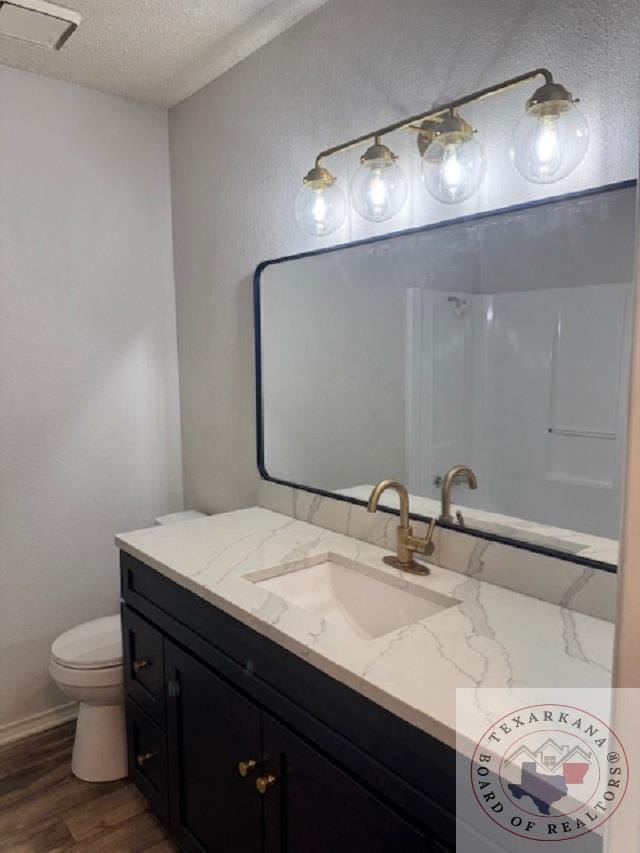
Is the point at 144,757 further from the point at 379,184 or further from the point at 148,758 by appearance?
the point at 379,184

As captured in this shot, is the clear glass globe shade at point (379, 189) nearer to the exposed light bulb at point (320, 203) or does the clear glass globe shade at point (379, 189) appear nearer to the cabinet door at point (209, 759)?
the exposed light bulb at point (320, 203)

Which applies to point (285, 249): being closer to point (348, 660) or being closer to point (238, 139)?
point (238, 139)

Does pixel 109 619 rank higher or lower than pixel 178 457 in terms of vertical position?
lower

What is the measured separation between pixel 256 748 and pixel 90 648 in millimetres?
1003

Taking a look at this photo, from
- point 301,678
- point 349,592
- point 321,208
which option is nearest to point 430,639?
point 301,678

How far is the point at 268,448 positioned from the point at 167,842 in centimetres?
129

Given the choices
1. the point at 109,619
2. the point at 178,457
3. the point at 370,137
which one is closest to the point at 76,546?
the point at 109,619

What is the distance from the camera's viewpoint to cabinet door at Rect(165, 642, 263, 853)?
1.35 m

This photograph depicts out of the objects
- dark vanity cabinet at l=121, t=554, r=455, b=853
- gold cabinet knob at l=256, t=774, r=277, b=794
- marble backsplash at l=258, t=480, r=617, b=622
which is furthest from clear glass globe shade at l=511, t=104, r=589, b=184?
gold cabinet knob at l=256, t=774, r=277, b=794

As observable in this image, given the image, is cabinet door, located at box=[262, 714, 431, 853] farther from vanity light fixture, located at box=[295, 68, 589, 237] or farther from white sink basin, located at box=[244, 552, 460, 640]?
vanity light fixture, located at box=[295, 68, 589, 237]

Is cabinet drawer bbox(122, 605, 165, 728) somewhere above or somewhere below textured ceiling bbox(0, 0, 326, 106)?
below

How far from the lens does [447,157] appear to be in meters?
1.41

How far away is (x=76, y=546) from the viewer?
2455 mm

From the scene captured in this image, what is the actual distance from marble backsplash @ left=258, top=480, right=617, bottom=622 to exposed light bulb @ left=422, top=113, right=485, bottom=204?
0.85 meters
